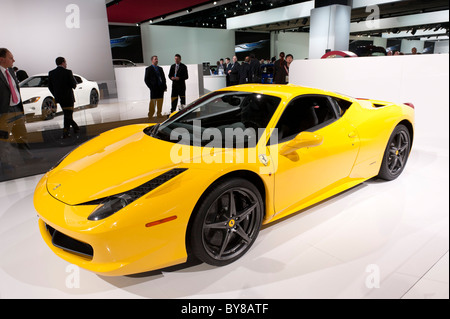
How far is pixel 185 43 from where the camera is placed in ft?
65.3

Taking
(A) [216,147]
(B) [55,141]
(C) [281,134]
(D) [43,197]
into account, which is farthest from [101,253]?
(B) [55,141]

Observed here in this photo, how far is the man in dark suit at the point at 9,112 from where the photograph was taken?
420 centimetres

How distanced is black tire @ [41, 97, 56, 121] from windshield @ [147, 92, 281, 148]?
3.77 meters

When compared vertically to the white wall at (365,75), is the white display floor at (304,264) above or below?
below

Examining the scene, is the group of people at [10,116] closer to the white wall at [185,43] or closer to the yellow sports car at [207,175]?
the yellow sports car at [207,175]

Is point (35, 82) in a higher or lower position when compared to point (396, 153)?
higher

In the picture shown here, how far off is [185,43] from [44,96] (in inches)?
569

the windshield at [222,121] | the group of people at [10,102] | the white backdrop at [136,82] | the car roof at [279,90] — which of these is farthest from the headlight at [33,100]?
the car roof at [279,90]

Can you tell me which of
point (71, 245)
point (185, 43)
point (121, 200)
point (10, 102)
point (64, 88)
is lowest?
point (71, 245)

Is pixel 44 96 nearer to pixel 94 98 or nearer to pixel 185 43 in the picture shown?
pixel 94 98

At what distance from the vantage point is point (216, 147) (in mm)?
2260

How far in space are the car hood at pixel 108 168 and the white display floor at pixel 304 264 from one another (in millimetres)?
603

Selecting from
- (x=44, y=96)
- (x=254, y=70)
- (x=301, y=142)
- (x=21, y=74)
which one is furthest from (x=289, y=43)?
(x=301, y=142)

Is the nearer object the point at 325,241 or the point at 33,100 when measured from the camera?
the point at 325,241
